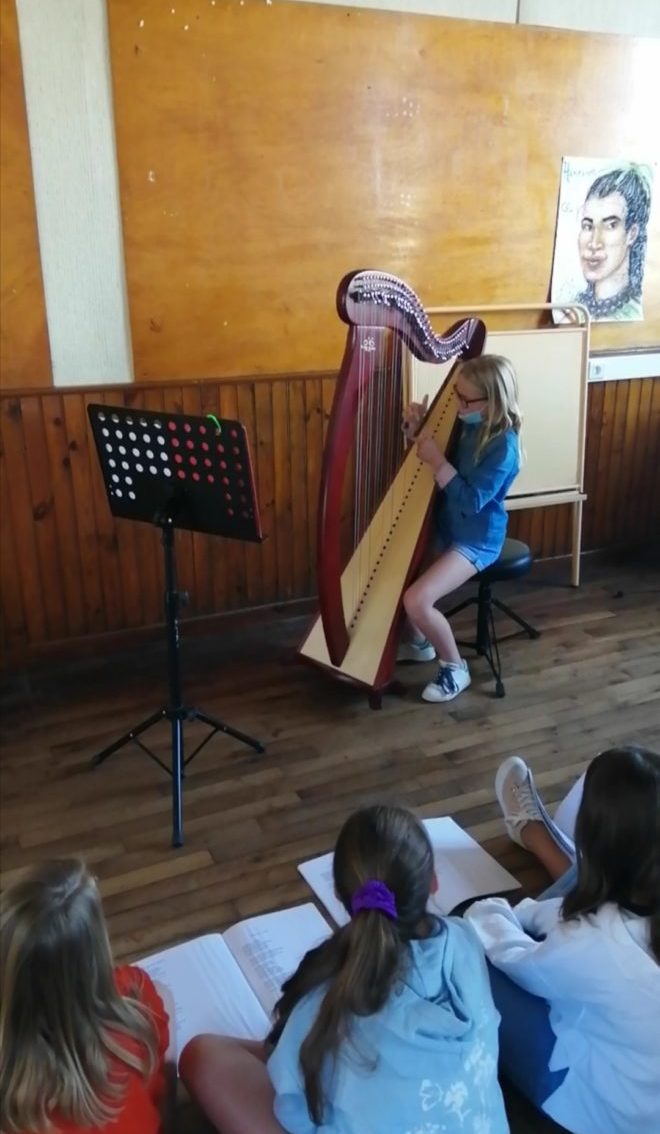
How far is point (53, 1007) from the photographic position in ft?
3.79

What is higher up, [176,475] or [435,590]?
[176,475]

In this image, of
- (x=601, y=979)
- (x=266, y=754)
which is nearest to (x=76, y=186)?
(x=266, y=754)

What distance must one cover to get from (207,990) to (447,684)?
4.91ft

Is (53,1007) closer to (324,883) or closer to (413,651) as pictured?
(324,883)

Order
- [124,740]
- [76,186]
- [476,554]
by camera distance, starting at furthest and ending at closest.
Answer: [476,554] < [76,186] < [124,740]

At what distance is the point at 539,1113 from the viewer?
5.64ft

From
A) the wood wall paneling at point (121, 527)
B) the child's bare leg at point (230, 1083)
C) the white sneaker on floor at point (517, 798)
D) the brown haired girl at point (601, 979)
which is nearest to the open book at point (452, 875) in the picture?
the white sneaker on floor at point (517, 798)

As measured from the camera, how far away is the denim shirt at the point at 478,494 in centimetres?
305

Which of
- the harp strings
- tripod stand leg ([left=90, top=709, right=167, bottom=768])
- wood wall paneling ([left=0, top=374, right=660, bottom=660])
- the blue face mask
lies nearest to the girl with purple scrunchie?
tripod stand leg ([left=90, top=709, right=167, bottom=768])

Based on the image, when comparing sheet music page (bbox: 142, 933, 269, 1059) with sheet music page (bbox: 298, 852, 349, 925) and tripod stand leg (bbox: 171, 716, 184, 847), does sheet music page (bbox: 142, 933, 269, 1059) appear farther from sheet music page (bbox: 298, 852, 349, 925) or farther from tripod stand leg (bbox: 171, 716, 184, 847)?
tripod stand leg (bbox: 171, 716, 184, 847)

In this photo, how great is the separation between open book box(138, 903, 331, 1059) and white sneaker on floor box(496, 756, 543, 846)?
1.86ft

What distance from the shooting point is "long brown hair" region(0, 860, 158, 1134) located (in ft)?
3.73

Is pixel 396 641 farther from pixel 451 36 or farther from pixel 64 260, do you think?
pixel 451 36

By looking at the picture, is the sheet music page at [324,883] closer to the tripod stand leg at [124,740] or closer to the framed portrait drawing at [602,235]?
the tripod stand leg at [124,740]
